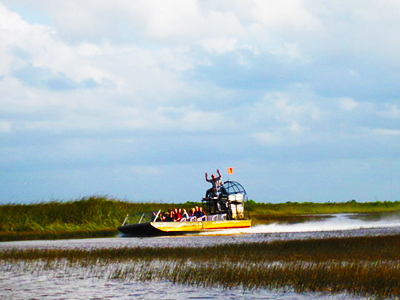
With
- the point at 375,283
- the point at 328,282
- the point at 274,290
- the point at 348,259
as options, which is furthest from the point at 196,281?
the point at 348,259

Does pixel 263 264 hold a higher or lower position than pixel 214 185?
lower

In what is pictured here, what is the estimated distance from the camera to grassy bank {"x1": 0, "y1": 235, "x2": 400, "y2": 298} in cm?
1548

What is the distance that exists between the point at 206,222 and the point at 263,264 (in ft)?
71.8

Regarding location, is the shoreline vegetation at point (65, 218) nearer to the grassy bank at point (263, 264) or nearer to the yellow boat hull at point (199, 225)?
the yellow boat hull at point (199, 225)

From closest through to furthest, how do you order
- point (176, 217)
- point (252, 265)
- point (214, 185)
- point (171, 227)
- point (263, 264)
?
point (252, 265)
point (263, 264)
point (171, 227)
point (176, 217)
point (214, 185)

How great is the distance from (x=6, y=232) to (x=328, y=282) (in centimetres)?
3124

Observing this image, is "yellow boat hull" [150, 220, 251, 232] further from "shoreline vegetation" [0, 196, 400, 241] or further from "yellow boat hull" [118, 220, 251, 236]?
"shoreline vegetation" [0, 196, 400, 241]

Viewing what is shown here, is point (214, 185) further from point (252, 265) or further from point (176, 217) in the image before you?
point (252, 265)

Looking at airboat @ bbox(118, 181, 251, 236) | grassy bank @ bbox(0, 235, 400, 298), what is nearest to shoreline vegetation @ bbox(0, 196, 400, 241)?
airboat @ bbox(118, 181, 251, 236)

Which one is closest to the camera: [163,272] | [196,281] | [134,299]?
[134,299]

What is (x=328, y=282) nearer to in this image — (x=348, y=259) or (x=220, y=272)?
(x=220, y=272)

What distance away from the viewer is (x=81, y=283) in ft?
57.2

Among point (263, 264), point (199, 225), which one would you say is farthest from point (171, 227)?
point (263, 264)

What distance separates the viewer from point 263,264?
63.8 feet
